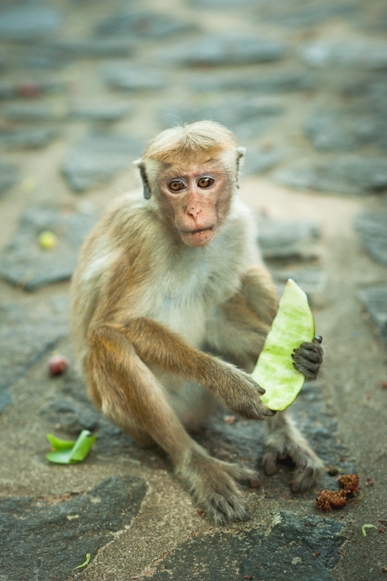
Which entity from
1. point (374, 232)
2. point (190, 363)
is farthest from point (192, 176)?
point (374, 232)

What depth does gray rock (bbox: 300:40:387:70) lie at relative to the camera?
30.0 feet

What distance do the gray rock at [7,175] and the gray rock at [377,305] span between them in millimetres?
4130

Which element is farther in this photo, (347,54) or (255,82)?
(347,54)

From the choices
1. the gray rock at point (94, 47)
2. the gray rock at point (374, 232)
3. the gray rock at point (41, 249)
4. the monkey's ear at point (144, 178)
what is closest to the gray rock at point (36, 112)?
the gray rock at point (94, 47)

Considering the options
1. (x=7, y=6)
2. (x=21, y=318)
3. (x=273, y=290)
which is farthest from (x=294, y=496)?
(x=7, y=6)

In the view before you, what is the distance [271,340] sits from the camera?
4.14m

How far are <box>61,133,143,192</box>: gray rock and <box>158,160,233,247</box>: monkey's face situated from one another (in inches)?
133

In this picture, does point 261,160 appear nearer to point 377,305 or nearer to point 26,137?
point 377,305

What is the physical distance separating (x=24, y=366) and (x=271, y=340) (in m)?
2.11

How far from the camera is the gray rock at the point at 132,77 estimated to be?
930 centimetres

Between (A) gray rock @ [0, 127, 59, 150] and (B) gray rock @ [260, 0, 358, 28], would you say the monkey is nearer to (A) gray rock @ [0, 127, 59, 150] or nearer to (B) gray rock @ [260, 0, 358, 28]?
(A) gray rock @ [0, 127, 59, 150]

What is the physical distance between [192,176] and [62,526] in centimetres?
216

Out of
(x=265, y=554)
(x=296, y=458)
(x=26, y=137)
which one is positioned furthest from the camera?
(x=26, y=137)

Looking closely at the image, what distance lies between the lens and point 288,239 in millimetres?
6273
